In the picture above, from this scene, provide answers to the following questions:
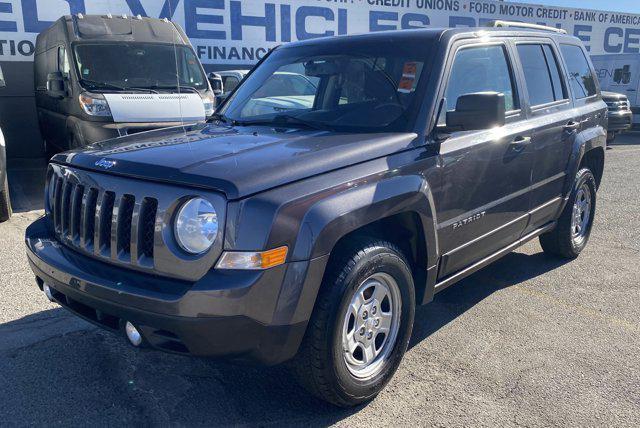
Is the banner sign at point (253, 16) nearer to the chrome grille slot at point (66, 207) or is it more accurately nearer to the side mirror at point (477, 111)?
the side mirror at point (477, 111)

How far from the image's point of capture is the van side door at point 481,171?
134 inches

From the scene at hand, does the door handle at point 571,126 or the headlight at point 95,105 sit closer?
the door handle at point 571,126

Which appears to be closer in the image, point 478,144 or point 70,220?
point 70,220

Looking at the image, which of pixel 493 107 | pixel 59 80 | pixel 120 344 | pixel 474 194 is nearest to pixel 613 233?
pixel 474 194

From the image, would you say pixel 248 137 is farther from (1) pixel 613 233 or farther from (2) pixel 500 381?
(1) pixel 613 233

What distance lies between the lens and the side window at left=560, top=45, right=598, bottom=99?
4.98 m

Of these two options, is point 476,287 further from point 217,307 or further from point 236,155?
point 217,307

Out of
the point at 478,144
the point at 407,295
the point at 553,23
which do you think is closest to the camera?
the point at 407,295

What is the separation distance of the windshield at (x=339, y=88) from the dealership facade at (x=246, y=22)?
4.45 m

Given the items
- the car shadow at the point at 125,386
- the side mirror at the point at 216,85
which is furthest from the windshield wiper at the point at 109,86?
the car shadow at the point at 125,386

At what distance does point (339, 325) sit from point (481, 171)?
4.95 ft

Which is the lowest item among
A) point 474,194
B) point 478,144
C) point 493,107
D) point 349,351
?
point 349,351

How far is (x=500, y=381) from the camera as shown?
3248 mm

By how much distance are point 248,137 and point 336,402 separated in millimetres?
1489
